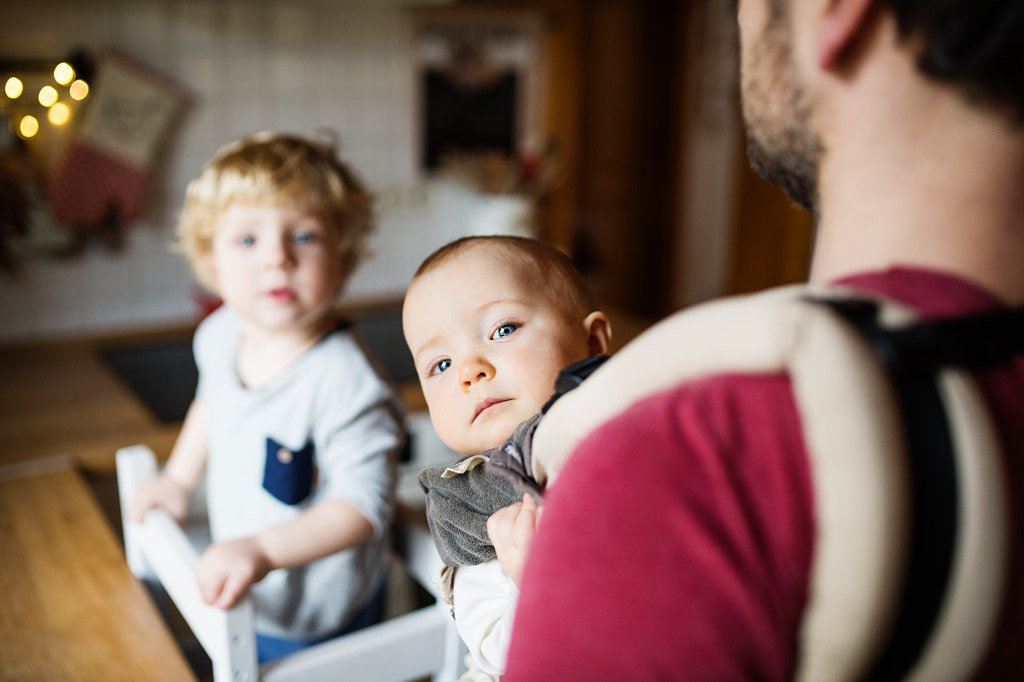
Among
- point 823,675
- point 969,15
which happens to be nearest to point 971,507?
point 823,675

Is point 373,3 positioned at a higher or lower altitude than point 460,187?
higher

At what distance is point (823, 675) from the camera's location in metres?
0.33

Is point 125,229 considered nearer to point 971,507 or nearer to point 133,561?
point 133,561

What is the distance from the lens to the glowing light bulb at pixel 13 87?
1.05 metres

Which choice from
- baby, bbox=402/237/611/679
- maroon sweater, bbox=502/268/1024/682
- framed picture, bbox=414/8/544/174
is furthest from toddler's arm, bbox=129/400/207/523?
framed picture, bbox=414/8/544/174

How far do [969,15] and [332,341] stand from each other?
81cm

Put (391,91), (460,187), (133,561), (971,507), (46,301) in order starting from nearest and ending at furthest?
(971,507)
(133,561)
(46,301)
(391,91)
(460,187)

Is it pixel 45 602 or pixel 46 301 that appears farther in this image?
pixel 46 301

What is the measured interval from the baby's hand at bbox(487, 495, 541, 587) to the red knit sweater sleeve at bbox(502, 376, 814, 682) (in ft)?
0.43

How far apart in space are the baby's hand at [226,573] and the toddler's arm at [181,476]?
1.00ft

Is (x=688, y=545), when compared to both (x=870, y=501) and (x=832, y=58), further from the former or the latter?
(x=832, y=58)

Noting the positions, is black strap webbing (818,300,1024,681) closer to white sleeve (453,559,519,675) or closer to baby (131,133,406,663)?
A: white sleeve (453,559,519,675)

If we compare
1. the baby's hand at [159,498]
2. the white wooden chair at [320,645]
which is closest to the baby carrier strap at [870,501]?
the white wooden chair at [320,645]

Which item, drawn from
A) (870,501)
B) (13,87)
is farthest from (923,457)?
(13,87)
